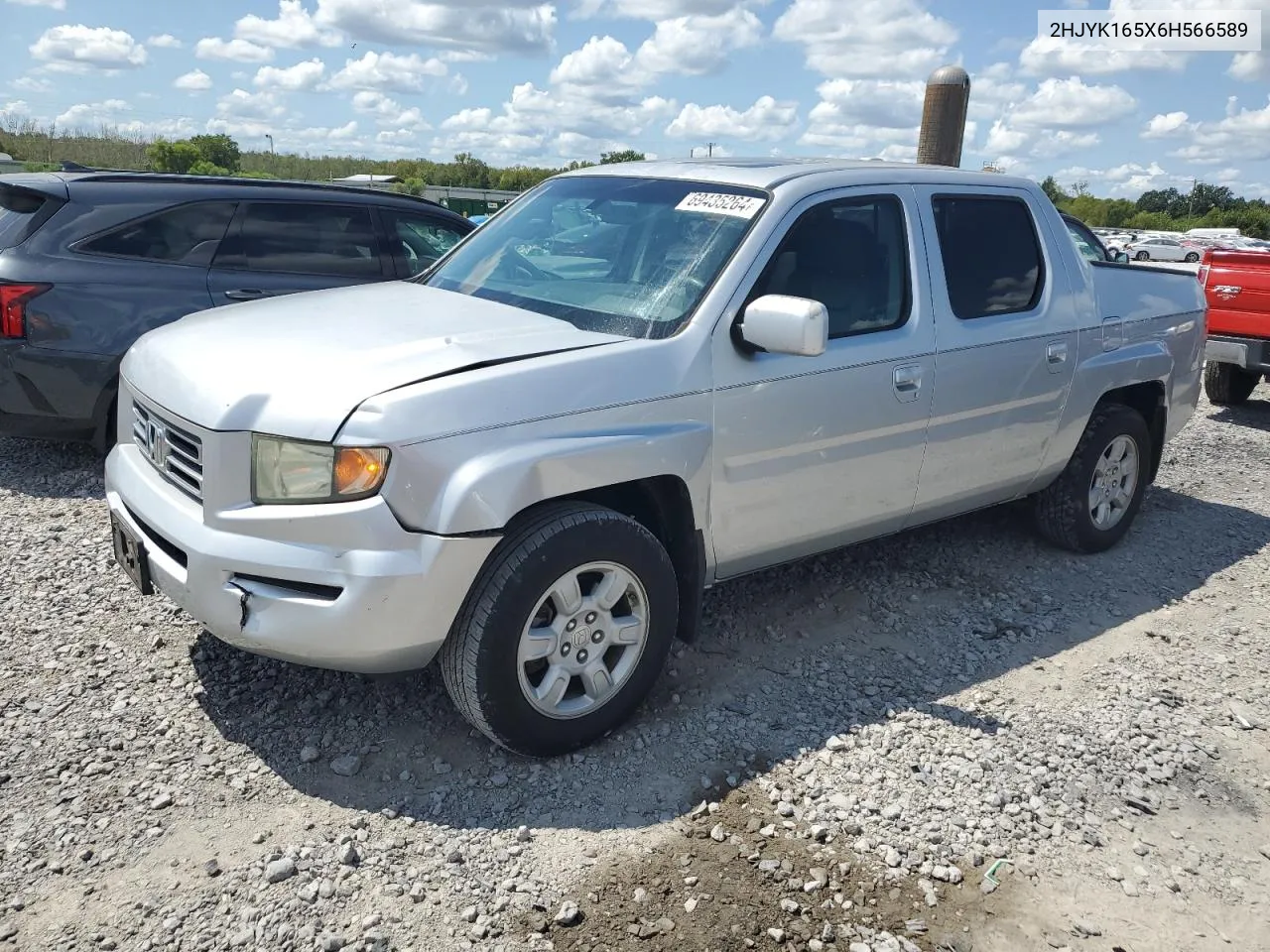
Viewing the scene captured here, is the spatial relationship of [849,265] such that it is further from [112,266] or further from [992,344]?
[112,266]

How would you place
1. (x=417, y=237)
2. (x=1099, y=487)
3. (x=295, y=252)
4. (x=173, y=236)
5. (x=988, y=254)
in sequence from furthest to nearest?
(x=417, y=237) → (x=295, y=252) → (x=173, y=236) → (x=1099, y=487) → (x=988, y=254)

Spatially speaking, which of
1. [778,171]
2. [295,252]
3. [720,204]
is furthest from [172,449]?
[295,252]

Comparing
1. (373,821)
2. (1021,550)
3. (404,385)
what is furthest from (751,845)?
(1021,550)

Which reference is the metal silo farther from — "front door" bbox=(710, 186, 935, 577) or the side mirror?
the side mirror

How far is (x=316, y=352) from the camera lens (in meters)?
3.10

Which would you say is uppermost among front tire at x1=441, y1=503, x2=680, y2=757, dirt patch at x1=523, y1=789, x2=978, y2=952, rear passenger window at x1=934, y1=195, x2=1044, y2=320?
rear passenger window at x1=934, y1=195, x2=1044, y2=320

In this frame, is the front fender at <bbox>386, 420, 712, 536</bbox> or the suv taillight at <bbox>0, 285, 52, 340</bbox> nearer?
the front fender at <bbox>386, 420, 712, 536</bbox>

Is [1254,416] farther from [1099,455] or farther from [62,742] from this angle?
[62,742]

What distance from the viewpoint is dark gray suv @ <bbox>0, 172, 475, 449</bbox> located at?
5.43 meters

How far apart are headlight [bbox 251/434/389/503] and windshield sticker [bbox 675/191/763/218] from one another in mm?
1649

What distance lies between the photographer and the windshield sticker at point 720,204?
369 cm

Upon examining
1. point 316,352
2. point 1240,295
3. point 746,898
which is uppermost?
point 1240,295

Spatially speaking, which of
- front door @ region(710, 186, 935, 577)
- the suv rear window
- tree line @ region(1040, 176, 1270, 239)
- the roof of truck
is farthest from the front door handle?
tree line @ region(1040, 176, 1270, 239)

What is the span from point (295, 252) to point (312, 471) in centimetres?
398
